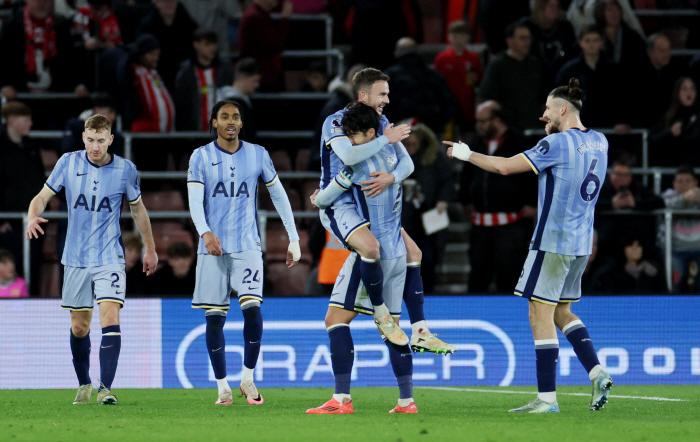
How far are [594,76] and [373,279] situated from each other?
21.9ft

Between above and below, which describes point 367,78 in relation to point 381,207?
above

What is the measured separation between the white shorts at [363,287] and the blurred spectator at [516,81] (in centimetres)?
599

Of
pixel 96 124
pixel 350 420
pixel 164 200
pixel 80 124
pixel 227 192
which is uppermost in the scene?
pixel 80 124

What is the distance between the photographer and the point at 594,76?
1227 cm

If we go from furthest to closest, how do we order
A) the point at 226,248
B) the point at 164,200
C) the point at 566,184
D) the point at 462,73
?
the point at 462,73 → the point at 164,200 → the point at 226,248 → the point at 566,184

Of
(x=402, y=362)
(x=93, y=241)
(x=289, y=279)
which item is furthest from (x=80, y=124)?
(x=402, y=362)

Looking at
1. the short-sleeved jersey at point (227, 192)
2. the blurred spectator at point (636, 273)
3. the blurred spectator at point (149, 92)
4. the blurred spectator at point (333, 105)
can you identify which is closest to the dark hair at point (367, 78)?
the short-sleeved jersey at point (227, 192)

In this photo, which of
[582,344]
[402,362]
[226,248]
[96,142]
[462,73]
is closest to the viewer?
[402,362]

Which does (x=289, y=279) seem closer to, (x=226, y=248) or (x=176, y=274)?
(x=176, y=274)

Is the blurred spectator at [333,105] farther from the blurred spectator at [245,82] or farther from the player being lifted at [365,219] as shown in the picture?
the player being lifted at [365,219]

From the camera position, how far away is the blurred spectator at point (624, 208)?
11.2m

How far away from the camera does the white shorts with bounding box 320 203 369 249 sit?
6.77 meters

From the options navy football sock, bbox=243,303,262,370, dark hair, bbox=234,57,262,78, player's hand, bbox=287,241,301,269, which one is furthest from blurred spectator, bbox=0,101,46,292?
player's hand, bbox=287,241,301,269

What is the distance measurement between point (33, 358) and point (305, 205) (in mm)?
4037
